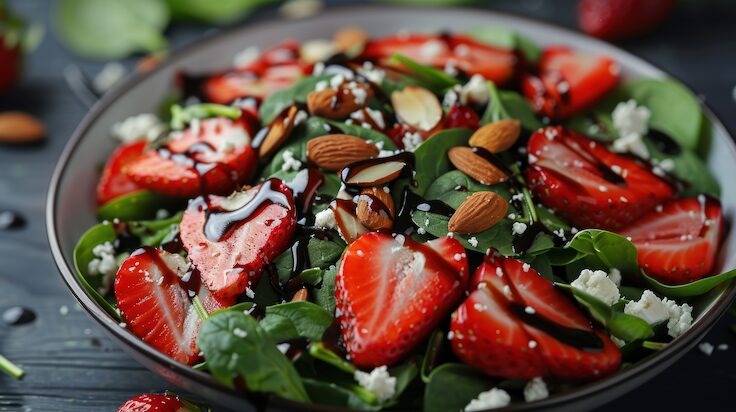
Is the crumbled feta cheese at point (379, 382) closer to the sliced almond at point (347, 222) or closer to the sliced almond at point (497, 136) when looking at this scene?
the sliced almond at point (347, 222)

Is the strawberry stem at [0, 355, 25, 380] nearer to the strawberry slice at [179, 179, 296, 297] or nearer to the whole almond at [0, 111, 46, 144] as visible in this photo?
the strawberry slice at [179, 179, 296, 297]

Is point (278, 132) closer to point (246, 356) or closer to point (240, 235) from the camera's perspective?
point (240, 235)

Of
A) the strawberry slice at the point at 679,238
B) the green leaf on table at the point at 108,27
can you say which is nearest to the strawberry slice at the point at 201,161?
the strawberry slice at the point at 679,238

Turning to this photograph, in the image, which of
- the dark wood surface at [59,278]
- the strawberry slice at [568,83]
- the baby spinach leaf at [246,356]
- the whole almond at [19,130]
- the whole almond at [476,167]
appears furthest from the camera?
the whole almond at [19,130]

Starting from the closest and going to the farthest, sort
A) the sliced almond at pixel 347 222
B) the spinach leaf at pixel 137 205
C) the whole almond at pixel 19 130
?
the sliced almond at pixel 347 222 < the spinach leaf at pixel 137 205 < the whole almond at pixel 19 130

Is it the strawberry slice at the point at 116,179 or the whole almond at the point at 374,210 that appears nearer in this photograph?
the whole almond at the point at 374,210

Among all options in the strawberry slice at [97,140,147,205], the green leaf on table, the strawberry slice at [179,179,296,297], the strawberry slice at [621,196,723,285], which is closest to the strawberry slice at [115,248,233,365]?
the strawberry slice at [179,179,296,297]
